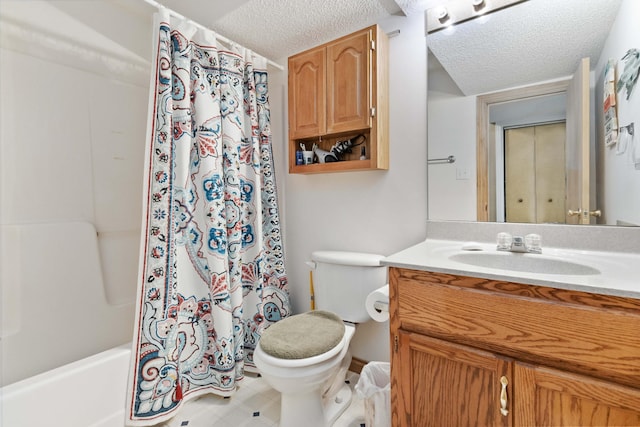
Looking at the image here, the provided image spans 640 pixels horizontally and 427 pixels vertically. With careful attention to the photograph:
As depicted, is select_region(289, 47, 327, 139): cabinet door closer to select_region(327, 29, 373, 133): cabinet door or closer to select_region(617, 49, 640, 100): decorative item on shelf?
select_region(327, 29, 373, 133): cabinet door

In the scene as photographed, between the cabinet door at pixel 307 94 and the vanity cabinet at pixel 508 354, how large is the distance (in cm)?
105

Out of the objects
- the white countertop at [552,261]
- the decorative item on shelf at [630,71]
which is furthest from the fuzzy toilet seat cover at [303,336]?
the decorative item on shelf at [630,71]

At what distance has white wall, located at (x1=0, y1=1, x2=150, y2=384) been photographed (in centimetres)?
143

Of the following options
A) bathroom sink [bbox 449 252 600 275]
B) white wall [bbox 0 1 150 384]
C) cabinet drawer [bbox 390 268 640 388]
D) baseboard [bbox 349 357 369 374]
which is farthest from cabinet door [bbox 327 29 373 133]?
baseboard [bbox 349 357 369 374]

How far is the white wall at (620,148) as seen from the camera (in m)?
1.10

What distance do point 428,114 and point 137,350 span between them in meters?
1.78

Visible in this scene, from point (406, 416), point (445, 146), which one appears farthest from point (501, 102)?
point (406, 416)

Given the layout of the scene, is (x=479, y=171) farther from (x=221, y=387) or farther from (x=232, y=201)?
(x=221, y=387)

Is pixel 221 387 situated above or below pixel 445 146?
below

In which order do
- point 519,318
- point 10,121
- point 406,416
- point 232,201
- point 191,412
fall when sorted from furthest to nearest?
point 232,201 < point 191,412 < point 10,121 < point 406,416 < point 519,318

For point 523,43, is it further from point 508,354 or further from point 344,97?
point 508,354

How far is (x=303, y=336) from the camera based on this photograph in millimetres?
1358

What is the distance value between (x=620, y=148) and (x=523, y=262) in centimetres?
Answer: 55

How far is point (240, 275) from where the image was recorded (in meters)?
1.74
